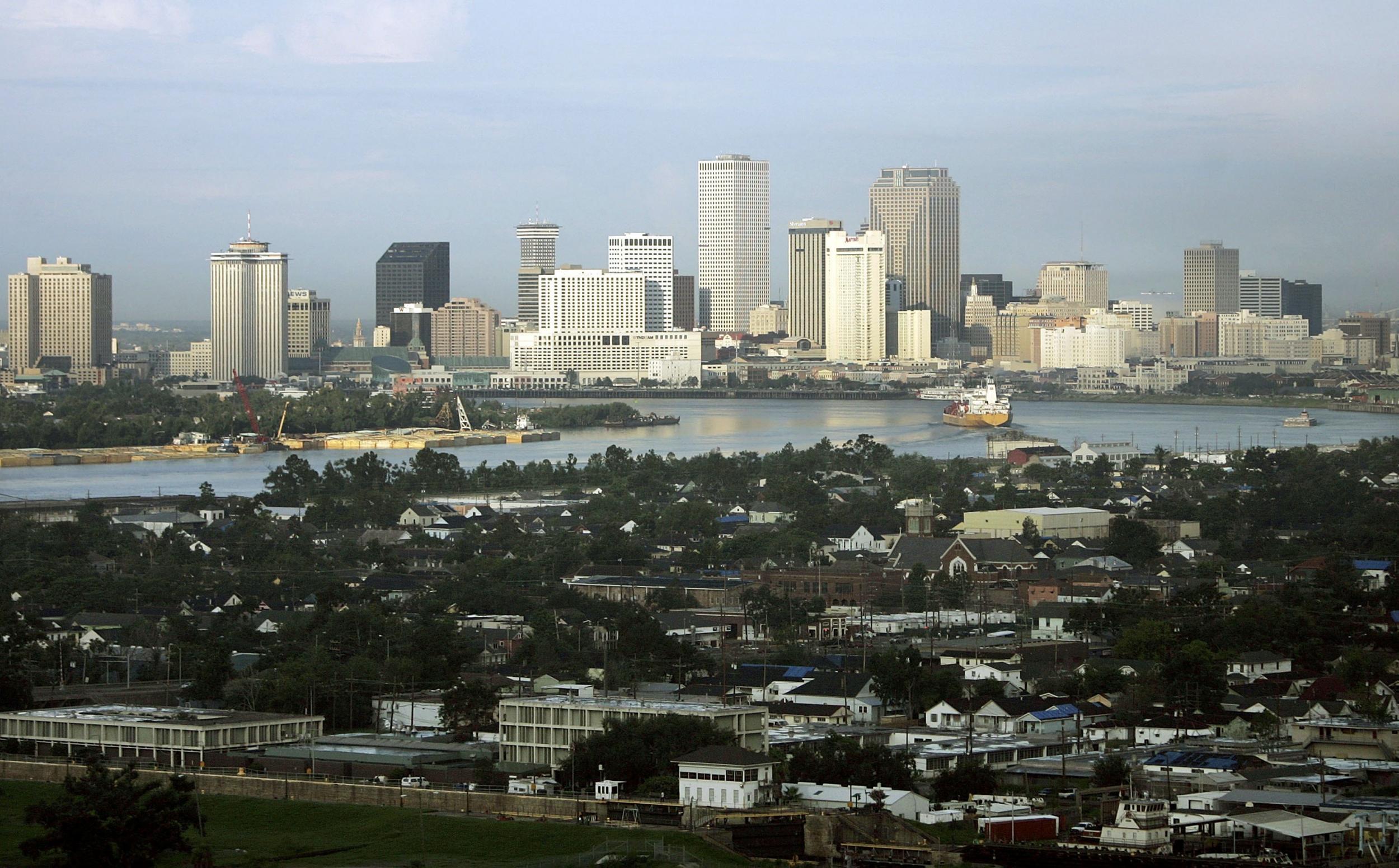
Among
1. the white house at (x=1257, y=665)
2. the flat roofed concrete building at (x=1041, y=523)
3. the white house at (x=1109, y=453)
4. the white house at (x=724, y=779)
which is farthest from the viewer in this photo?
the white house at (x=1109, y=453)

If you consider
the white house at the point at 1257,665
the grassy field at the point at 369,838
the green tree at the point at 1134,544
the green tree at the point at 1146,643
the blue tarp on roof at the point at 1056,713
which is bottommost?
the grassy field at the point at 369,838

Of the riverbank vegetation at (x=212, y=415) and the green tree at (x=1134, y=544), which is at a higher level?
the riverbank vegetation at (x=212, y=415)

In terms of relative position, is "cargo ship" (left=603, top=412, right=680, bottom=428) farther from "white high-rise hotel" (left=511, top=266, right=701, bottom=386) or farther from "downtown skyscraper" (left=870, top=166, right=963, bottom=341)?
"downtown skyscraper" (left=870, top=166, right=963, bottom=341)

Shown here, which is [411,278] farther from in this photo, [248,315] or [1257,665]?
[1257,665]

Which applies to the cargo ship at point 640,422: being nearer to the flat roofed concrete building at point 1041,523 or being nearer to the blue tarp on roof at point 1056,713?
the flat roofed concrete building at point 1041,523

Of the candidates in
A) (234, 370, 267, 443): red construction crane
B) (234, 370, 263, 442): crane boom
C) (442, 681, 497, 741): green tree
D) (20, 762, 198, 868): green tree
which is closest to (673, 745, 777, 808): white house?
(20, 762, 198, 868): green tree

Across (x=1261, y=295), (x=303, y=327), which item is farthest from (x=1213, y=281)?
(x=303, y=327)

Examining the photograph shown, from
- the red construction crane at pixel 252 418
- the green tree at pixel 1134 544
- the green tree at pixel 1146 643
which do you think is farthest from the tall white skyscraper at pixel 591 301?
the green tree at pixel 1146 643
